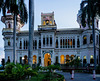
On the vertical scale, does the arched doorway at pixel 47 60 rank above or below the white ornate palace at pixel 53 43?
below

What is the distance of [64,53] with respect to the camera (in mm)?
36906

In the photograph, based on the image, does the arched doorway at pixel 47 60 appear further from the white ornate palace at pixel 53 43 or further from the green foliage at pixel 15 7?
the green foliage at pixel 15 7

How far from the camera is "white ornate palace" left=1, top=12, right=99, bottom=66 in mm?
34531

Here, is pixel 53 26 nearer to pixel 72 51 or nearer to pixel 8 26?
pixel 72 51

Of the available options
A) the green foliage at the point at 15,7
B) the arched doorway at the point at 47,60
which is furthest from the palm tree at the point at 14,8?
the arched doorway at the point at 47,60

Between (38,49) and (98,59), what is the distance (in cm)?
1518

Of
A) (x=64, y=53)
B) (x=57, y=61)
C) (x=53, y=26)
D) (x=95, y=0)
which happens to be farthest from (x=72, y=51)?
(x=95, y=0)

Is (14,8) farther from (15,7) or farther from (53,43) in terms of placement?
(53,43)

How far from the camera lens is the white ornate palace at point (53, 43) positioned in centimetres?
3453

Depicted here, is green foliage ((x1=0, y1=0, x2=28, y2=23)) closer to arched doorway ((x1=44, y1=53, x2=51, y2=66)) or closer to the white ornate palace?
the white ornate palace

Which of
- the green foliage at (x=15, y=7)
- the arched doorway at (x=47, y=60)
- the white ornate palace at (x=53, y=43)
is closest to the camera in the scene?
the green foliage at (x=15, y=7)

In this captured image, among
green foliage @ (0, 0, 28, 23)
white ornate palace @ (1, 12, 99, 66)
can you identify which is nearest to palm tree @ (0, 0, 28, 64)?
green foliage @ (0, 0, 28, 23)

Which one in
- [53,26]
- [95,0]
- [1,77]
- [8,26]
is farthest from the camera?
[8,26]

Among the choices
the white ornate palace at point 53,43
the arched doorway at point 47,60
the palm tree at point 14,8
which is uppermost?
the palm tree at point 14,8
